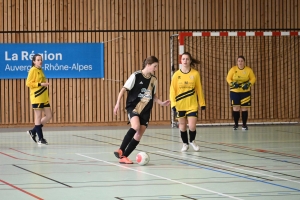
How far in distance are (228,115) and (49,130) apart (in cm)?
552

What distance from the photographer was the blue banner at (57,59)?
20.4 meters

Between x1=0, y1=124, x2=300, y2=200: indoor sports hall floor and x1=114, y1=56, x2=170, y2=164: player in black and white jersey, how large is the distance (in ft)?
1.17

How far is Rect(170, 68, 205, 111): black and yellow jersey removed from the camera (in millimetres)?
12859

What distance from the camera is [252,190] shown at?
8.10m

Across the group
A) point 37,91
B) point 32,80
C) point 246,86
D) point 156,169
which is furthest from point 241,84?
point 156,169

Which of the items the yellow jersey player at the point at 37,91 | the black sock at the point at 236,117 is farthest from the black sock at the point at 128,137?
the black sock at the point at 236,117

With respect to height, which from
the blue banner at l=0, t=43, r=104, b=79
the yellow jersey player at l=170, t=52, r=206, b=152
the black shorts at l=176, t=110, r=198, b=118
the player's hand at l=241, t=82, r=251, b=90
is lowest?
the black shorts at l=176, t=110, r=198, b=118

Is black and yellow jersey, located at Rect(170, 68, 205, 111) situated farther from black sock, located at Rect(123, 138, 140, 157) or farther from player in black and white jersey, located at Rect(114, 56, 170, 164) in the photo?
black sock, located at Rect(123, 138, 140, 157)

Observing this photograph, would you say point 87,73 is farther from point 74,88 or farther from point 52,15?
point 52,15

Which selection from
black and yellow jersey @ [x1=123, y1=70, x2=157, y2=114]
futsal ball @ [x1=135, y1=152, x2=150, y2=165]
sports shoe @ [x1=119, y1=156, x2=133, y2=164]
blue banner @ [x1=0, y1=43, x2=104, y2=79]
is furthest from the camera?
blue banner @ [x1=0, y1=43, x2=104, y2=79]

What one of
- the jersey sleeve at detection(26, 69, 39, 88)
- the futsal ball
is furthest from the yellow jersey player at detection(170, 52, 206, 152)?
the jersey sleeve at detection(26, 69, 39, 88)

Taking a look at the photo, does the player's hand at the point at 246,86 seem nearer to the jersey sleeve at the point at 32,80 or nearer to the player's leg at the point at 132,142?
the jersey sleeve at the point at 32,80

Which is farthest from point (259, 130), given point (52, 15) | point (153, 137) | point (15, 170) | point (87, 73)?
point (15, 170)

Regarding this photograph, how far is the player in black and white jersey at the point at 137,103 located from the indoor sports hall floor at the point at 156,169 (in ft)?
1.17
